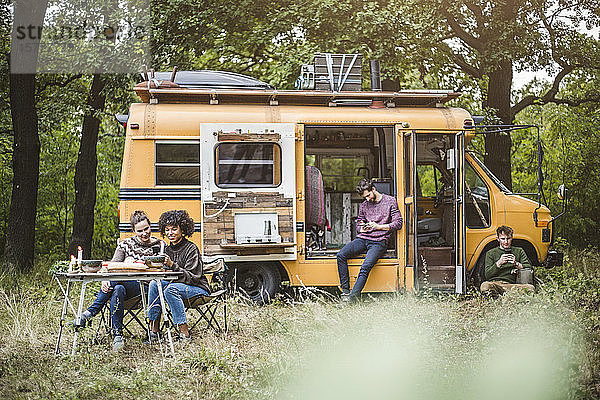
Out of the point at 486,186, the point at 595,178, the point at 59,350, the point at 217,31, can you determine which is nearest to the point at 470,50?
the point at 595,178

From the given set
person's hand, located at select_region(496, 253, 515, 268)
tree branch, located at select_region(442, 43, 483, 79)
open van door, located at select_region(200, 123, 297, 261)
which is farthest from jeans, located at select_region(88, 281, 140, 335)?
tree branch, located at select_region(442, 43, 483, 79)

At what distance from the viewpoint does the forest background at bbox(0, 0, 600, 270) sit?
13.2 metres

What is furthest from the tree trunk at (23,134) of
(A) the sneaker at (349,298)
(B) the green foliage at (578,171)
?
(B) the green foliage at (578,171)

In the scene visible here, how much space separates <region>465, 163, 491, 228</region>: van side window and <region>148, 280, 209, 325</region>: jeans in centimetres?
420

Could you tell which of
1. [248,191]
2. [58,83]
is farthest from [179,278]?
[58,83]

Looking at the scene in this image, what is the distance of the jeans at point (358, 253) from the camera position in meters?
9.11

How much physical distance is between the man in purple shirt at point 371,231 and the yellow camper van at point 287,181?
173 mm

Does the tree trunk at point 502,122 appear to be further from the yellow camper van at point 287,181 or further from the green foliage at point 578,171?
the yellow camper van at point 287,181

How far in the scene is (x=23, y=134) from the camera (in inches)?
498

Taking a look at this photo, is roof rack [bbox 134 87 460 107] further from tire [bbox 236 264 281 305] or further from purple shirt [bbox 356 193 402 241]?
tire [bbox 236 264 281 305]

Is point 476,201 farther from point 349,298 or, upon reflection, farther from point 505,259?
point 349,298

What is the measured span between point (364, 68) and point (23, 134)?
19.9 feet

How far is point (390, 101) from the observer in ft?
31.9

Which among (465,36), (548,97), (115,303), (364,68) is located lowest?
(115,303)
